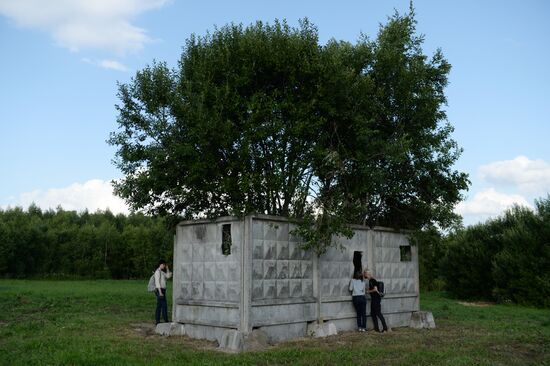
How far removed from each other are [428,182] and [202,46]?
9.18 metres

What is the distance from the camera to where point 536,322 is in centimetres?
2109

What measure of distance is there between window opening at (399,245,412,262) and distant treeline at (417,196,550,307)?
21.0 feet

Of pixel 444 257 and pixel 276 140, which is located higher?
pixel 276 140

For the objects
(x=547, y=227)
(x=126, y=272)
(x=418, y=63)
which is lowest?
(x=126, y=272)

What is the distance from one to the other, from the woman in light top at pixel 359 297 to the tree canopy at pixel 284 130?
6.62ft

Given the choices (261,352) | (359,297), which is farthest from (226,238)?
(359,297)

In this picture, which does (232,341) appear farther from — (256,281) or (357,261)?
(357,261)

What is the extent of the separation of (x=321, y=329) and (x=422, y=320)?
504cm

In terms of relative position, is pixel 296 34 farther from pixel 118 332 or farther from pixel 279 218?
pixel 118 332

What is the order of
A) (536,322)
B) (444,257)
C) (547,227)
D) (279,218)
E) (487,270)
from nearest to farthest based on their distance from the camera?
(279,218) → (536,322) → (547,227) → (487,270) → (444,257)

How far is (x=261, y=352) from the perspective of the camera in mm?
12859

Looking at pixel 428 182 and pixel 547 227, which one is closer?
pixel 428 182

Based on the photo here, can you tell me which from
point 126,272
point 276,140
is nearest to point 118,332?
point 276,140

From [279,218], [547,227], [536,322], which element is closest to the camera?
[279,218]
